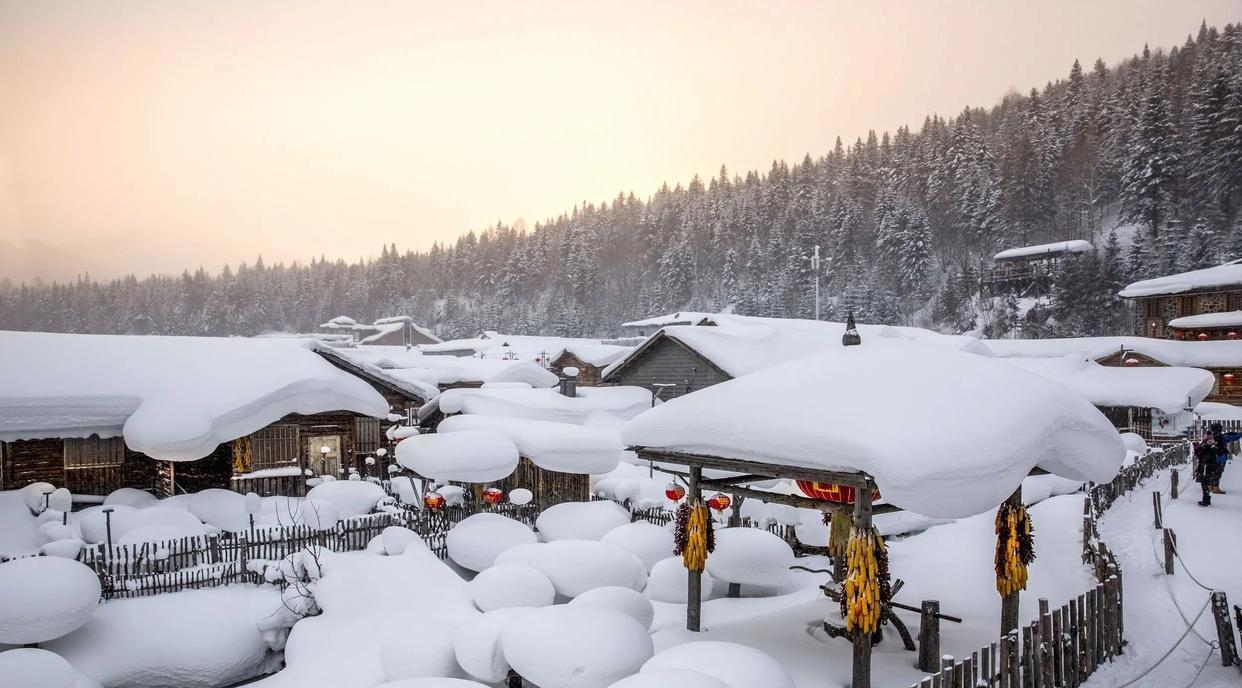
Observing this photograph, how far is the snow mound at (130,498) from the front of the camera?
1916 cm

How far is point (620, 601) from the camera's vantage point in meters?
10.6

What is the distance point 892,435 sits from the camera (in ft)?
24.0

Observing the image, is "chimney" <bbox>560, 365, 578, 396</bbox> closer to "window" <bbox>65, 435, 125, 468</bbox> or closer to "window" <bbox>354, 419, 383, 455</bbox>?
"window" <bbox>354, 419, 383, 455</bbox>

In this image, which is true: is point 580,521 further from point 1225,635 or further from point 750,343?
point 750,343

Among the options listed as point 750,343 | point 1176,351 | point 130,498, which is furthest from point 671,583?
point 1176,351

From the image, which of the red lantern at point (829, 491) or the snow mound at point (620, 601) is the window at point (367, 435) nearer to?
the snow mound at point (620, 601)

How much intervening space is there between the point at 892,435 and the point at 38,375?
22324 millimetres

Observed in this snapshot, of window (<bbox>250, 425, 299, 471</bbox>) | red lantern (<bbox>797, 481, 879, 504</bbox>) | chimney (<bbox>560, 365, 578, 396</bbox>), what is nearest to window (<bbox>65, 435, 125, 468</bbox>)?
window (<bbox>250, 425, 299, 471</bbox>)

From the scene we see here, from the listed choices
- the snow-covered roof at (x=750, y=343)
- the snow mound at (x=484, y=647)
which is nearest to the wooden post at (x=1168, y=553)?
the snow mound at (x=484, y=647)

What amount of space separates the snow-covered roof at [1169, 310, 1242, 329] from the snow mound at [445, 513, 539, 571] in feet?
154

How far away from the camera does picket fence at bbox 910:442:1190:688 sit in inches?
281

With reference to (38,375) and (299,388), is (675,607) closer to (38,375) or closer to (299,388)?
(299,388)

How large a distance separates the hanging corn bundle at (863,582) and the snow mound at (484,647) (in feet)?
13.9

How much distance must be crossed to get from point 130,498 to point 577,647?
55.2 feet
